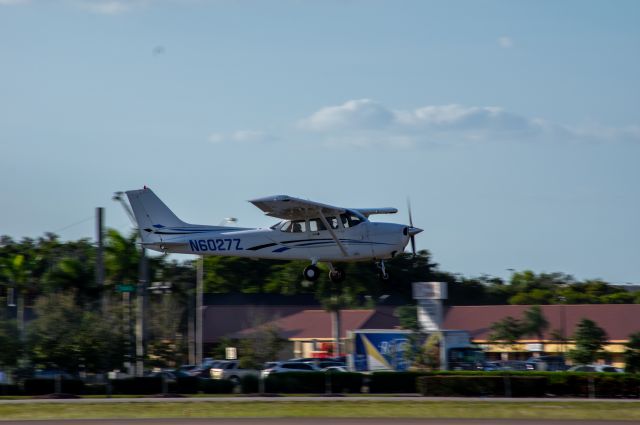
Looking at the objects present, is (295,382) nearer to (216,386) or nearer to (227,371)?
(216,386)

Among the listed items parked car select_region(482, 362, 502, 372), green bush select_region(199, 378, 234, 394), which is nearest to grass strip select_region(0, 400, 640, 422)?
green bush select_region(199, 378, 234, 394)

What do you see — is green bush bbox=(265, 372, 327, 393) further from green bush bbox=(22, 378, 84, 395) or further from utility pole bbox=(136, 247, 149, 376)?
green bush bbox=(22, 378, 84, 395)

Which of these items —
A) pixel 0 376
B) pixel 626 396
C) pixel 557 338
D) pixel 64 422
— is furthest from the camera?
pixel 557 338

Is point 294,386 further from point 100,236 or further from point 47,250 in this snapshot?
point 47,250

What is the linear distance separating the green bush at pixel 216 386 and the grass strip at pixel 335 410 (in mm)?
8373

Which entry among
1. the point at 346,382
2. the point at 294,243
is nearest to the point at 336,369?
the point at 346,382

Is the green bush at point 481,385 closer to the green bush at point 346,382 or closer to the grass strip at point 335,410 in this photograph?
the grass strip at point 335,410

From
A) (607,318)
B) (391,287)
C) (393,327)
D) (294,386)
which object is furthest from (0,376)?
(391,287)

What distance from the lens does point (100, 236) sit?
55906mm

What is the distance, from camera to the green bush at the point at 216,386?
48531mm

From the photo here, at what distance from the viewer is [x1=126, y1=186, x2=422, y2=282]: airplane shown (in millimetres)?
34875

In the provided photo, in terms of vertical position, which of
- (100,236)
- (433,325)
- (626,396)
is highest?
(100,236)

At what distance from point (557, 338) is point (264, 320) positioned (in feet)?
70.9

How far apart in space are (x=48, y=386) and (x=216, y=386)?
8089 mm
